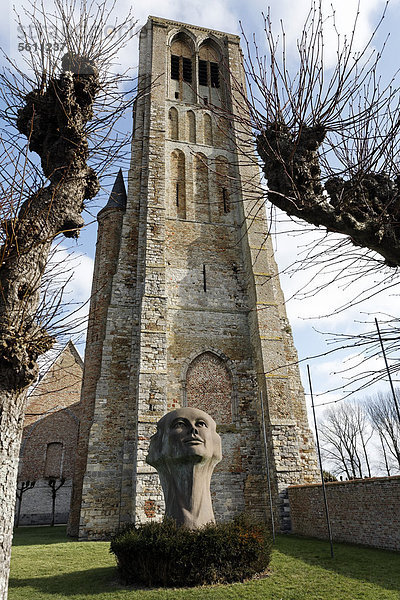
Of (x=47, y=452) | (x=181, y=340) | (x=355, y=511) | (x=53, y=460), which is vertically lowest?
(x=355, y=511)

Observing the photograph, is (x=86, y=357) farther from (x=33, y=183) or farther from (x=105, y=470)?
(x=33, y=183)

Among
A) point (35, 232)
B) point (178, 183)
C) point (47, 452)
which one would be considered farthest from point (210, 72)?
point (47, 452)

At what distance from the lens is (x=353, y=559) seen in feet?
23.6

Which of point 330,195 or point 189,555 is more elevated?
point 330,195

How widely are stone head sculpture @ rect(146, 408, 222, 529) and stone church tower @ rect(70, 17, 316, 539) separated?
4383mm

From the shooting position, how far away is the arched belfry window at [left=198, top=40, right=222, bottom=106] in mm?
21219

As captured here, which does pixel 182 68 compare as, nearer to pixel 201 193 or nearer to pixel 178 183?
pixel 178 183

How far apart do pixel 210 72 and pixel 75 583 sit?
2312 cm

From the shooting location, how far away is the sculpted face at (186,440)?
699 cm

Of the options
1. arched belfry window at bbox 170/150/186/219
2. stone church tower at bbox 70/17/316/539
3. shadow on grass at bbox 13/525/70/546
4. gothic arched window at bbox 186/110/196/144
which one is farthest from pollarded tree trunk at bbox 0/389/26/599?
gothic arched window at bbox 186/110/196/144

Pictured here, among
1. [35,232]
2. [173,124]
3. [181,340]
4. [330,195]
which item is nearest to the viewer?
[35,232]

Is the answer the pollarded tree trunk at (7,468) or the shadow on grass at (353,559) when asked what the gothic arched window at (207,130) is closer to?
the shadow on grass at (353,559)

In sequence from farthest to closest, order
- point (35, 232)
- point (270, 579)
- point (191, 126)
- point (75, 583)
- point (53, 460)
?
point (53, 460) < point (191, 126) < point (75, 583) < point (270, 579) < point (35, 232)

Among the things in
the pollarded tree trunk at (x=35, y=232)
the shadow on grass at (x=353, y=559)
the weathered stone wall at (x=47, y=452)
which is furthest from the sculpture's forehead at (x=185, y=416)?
the weathered stone wall at (x=47, y=452)
